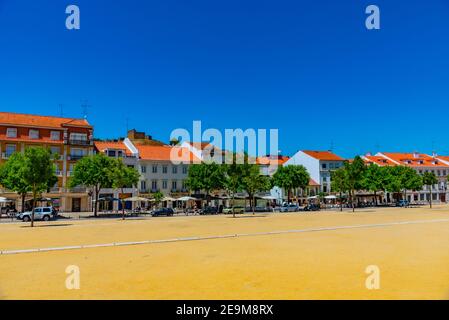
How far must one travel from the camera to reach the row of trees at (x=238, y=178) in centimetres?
5685

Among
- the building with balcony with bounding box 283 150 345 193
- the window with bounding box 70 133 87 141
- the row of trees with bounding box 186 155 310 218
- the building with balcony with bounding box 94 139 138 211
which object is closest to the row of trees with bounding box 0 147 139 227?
the window with bounding box 70 133 87 141

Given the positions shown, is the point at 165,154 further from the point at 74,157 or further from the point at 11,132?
the point at 11,132

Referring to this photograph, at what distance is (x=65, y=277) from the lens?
1253 cm

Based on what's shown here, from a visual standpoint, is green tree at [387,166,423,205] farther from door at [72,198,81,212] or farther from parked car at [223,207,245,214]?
door at [72,198,81,212]

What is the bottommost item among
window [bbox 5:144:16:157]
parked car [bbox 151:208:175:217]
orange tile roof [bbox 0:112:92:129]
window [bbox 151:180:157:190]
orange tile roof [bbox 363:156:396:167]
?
parked car [bbox 151:208:175:217]

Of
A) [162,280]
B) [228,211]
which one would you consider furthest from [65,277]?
[228,211]

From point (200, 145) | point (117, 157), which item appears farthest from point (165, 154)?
point (117, 157)

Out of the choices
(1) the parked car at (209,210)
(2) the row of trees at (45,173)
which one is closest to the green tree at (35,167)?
(2) the row of trees at (45,173)

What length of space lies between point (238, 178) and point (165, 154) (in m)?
24.5

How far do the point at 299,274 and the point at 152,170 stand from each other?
67.5 metres

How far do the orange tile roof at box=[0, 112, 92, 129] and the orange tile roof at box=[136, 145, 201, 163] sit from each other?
43.4 ft

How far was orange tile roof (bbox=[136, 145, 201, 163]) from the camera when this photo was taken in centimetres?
7885

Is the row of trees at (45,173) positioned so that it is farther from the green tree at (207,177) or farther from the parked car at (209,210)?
the green tree at (207,177)
